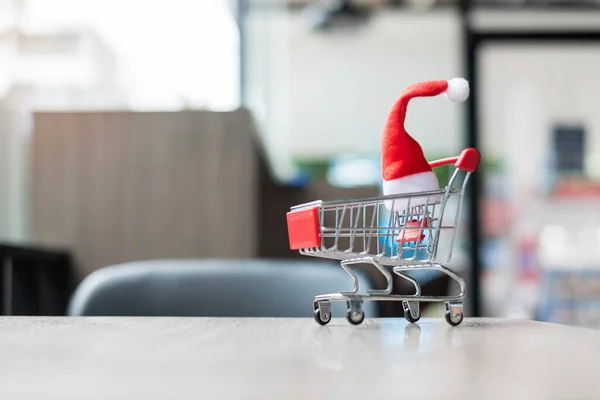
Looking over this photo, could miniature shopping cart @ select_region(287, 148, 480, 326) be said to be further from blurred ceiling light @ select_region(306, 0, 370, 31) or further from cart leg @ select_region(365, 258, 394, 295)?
blurred ceiling light @ select_region(306, 0, 370, 31)

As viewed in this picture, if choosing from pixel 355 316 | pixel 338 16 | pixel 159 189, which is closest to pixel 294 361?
pixel 355 316

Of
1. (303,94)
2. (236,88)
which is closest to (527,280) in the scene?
(303,94)

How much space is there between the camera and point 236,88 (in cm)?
306

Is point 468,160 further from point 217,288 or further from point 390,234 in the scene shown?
point 217,288

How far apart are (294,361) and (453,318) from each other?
0.76ft

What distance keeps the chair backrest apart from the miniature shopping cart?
25.9 inches

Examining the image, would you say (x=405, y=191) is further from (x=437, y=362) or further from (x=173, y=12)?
(x=173, y=12)

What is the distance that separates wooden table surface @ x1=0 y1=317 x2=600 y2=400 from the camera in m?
0.28

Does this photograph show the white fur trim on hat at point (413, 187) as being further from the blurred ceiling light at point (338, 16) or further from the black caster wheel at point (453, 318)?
the blurred ceiling light at point (338, 16)

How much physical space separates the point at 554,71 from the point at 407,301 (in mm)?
7250

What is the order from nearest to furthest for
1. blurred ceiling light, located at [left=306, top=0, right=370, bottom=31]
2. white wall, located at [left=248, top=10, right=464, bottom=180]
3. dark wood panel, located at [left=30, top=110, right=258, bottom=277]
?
dark wood panel, located at [left=30, top=110, right=258, bottom=277]
blurred ceiling light, located at [left=306, top=0, right=370, bottom=31]
white wall, located at [left=248, top=10, right=464, bottom=180]

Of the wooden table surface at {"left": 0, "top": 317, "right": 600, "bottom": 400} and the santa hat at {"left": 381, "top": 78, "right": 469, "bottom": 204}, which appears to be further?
the santa hat at {"left": 381, "top": 78, "right": 469, "bottom": 204}

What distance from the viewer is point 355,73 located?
759 centimetres

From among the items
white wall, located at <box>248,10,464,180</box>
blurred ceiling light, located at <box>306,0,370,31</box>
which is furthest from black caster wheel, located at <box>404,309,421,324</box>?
white wall, located at <box>248,10,464,180</box>
